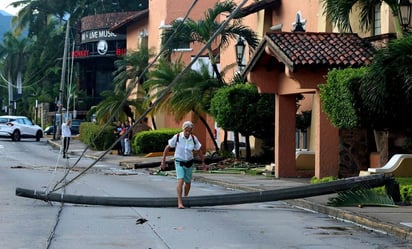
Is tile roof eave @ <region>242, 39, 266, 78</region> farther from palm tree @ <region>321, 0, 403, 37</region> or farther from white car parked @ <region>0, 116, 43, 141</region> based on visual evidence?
white car parked @ <region>0, 116, 43, 141</region>

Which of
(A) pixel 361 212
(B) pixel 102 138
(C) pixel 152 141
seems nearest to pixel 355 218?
(A) pixel 361 212

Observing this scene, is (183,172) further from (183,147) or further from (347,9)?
(347,9)

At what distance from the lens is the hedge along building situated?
23.0 meters

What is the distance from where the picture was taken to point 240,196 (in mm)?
16594

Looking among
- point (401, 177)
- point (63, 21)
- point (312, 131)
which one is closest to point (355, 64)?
point (401, 177)

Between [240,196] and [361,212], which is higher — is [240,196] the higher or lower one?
the higher one

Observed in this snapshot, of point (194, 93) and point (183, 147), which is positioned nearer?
point (183, 147)

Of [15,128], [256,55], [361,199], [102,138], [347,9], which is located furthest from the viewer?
[15,128]

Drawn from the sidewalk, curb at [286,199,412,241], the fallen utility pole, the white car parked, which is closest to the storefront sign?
the white car parked

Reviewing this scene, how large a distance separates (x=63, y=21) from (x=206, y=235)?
83159 mm

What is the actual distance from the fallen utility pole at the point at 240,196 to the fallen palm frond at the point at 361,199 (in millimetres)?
104

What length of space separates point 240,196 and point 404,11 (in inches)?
283

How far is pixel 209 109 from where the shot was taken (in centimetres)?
3331

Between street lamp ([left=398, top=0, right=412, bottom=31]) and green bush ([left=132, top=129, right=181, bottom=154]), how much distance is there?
22.7m
